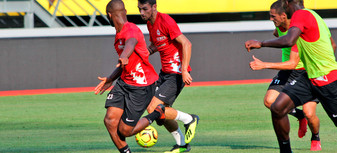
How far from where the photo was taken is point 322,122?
39.2 ft

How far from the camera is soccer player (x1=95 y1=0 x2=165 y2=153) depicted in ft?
25.1

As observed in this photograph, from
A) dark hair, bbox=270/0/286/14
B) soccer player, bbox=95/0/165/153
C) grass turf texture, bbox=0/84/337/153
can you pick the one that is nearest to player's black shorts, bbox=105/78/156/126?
soccer player, bbox=95/0/165/153

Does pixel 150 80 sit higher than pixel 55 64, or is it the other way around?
pixel 150 80

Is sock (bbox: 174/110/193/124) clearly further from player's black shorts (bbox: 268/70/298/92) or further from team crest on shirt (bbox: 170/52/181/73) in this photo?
player's black shorts (bbox: 268/70/298/92)

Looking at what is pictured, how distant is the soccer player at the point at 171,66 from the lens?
8.79m

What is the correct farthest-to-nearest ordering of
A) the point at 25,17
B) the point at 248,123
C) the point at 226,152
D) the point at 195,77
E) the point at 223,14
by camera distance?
the point at 223,14, the point at 25,17, the point at 195,77, the point at 248,123, the point at 226,152

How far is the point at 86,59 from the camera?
64.7 feet

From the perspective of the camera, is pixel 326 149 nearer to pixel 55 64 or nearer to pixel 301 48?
pixel 301 48

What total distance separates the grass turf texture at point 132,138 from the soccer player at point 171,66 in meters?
0.36

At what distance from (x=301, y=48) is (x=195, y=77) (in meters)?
13.4

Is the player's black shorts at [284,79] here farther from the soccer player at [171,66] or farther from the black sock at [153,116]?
the black sock at [153,116]

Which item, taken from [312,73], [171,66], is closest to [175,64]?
[171,66]

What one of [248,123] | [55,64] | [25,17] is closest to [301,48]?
[248,123]

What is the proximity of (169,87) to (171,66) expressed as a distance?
353 millimetres
